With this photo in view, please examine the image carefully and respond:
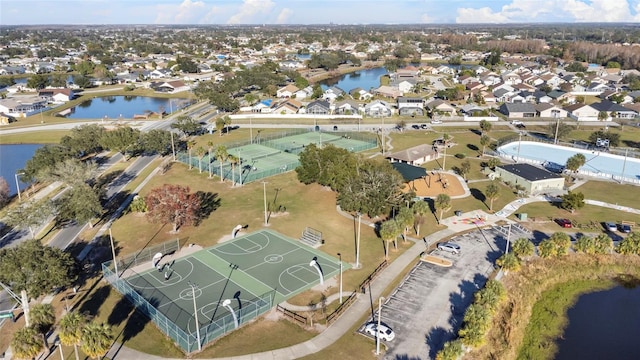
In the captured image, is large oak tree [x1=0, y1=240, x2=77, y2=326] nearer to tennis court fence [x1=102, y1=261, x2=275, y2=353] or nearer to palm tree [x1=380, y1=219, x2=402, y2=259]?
tennis court fence [x1=102, y1=261, x2=275, y2=353]

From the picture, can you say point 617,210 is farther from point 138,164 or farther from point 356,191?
point 138,164

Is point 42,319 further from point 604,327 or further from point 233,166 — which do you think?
point 604,327

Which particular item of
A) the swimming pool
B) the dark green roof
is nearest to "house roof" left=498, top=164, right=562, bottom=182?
the swimming pool

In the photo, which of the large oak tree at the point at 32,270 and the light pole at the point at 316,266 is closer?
the large oak tree at the point at 32,270

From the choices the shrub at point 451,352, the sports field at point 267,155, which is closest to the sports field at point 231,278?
the shrub at point 451,352

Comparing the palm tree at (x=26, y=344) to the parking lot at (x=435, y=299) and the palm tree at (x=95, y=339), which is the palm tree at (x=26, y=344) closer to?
the palm tree at (x=95, y=339)
